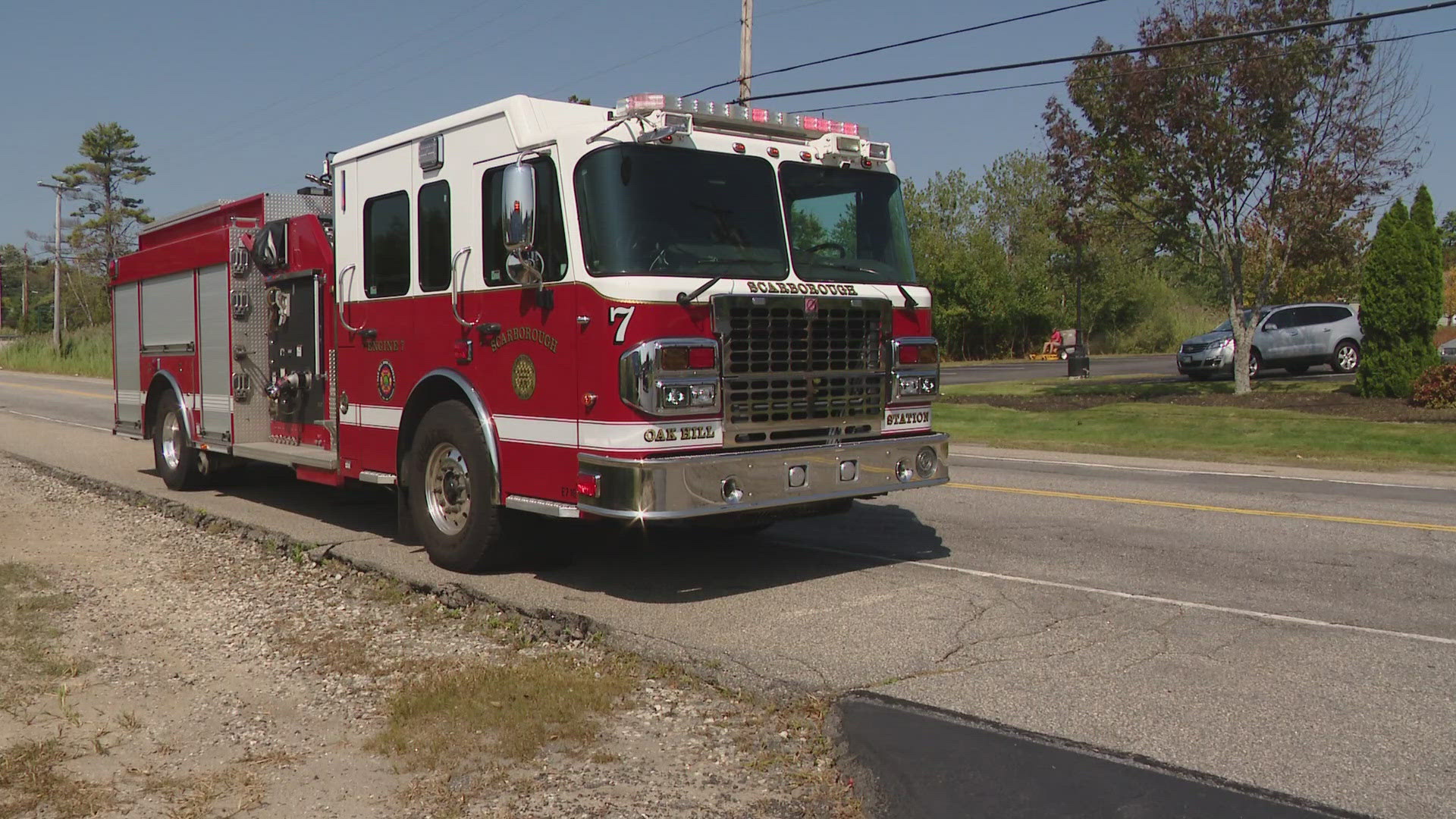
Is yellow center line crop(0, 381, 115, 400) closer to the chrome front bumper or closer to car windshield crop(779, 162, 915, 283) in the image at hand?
car windshield crop(779, 162, 915, 283)

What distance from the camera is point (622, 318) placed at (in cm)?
647

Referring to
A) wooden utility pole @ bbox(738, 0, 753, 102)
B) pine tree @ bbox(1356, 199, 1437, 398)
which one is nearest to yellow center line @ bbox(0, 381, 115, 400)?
wooden utility pole @ bbox(738, 0, 753, 102)

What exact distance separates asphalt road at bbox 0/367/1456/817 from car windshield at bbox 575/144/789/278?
6.48 feet

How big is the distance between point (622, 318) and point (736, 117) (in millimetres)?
1598

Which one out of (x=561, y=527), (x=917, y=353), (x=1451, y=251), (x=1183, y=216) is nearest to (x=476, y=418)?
(x=561, y=527)

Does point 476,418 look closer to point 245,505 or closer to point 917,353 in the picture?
point 917,353

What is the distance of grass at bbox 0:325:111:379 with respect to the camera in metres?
44.9

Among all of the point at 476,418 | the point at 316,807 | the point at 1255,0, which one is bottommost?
the point at 316,807

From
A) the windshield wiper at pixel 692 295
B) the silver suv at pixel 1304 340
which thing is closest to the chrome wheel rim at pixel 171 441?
the windshield wiper at pixel 692 295

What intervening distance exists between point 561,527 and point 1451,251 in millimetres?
126458

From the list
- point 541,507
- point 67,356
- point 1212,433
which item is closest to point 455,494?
point 541,507

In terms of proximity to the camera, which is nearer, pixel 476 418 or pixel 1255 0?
pixel 476 418

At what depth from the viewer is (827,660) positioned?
5715mm

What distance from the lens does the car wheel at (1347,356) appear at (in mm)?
26859
